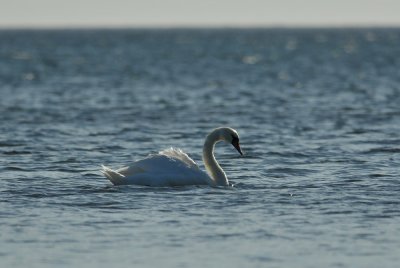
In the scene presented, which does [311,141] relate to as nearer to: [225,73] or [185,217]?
[185,217]

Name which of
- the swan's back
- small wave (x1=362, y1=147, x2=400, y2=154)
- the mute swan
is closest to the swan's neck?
the mute swan

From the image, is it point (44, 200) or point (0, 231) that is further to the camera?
point (44, 200)

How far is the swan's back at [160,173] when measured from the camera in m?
16.7

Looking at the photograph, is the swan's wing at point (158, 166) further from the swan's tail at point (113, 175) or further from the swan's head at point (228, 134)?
the swan's head at point (228, 134)

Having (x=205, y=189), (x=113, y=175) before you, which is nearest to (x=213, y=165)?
(x=205, y=189)

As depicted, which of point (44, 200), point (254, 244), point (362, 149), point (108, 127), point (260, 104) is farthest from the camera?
point (260, 104)

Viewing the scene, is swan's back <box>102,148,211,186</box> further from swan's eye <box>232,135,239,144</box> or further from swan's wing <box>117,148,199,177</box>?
swan's eye <box>232,135,239,144</box>

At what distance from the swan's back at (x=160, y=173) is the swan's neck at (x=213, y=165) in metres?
0.22

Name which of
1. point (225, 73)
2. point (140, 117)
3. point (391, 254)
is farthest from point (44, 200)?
point (225, 73)

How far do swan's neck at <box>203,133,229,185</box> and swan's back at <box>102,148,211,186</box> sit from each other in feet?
0.72

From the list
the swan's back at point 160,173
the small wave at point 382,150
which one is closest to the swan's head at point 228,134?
the swan's back at point 160,173

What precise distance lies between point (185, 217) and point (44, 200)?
2325 millimetres

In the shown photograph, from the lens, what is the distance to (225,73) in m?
63.7

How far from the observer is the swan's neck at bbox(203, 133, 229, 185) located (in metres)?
17.3
